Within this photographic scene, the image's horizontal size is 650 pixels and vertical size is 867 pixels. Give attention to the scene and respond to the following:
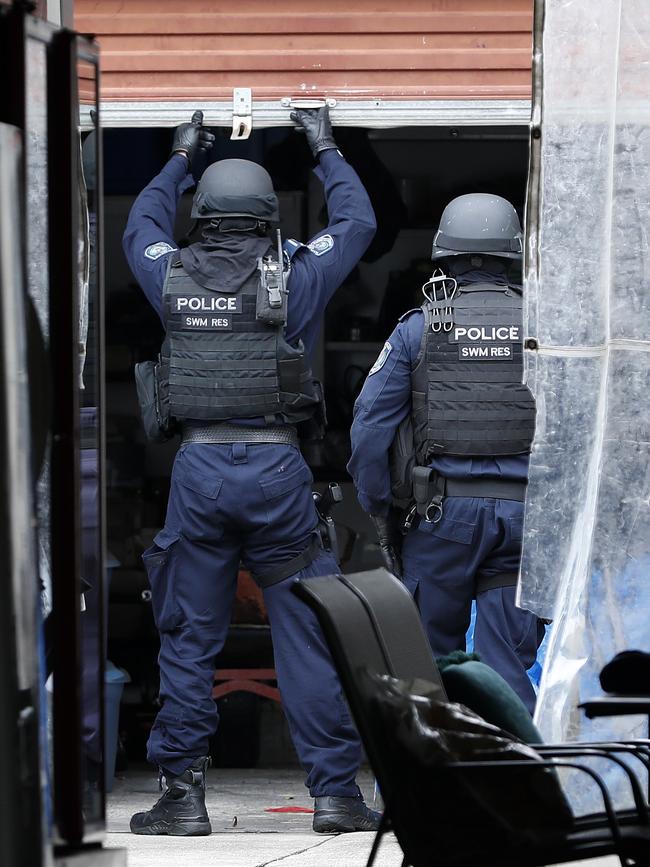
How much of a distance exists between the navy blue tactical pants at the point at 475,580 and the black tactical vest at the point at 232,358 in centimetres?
66

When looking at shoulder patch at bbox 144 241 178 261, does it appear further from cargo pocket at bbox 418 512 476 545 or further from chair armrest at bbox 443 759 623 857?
chair armrest at bbox 443 759 623 857

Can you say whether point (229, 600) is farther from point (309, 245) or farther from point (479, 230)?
point (479, 230)

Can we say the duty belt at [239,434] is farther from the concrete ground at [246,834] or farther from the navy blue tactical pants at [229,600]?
the concrete ground at [246,834]

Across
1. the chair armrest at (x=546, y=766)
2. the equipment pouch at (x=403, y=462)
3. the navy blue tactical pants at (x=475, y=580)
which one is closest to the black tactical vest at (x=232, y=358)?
the equipment pouch at (x=403, y=462)

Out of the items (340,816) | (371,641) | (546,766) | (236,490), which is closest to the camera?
(546,766)

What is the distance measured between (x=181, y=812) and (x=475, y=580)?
4.20 ft

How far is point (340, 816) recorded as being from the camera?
4.98 meters

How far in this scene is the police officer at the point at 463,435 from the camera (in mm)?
5129

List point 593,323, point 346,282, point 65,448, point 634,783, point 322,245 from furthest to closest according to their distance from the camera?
point 346,282 → point 322,245 → point 593,323 → point 634,783 → point 65,448

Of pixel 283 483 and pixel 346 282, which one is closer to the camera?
pixel 283 483

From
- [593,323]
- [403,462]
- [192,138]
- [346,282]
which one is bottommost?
[403,462]

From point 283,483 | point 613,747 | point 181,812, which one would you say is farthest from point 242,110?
point 613,747

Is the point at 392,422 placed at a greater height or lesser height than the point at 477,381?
lesser

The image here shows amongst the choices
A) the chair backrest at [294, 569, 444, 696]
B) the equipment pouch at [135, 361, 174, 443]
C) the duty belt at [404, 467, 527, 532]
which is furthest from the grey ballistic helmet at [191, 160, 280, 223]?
the chair backrest at [294, 569, 444, 696]
